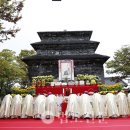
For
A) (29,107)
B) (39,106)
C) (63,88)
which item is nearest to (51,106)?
(39,106)

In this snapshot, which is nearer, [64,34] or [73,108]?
[73,108]

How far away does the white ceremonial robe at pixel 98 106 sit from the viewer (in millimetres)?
12844

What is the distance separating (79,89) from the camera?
21.0 metres

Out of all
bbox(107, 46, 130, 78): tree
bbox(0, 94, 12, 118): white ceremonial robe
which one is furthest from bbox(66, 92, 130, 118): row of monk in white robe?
bbox(107, 46, 130, 78): tree

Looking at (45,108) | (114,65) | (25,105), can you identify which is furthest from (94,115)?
(114,65)

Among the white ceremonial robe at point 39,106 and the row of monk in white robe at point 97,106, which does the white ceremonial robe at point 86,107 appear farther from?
the white ceremonial robe at point 39,106

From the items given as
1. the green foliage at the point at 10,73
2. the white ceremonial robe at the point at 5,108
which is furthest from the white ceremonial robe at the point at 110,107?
the green foliage at the point at 10,73

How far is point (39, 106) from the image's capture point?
1321cm

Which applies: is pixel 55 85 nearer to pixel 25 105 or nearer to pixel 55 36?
pixel 25 105

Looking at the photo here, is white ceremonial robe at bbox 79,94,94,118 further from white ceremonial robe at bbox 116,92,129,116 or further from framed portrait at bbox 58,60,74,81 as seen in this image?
framed portrait at bbox 58,60,74,81

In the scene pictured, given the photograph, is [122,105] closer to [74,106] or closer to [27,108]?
[74,106]

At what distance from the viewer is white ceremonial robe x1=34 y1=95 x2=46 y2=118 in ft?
43.0

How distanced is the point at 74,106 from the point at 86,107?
0.49m

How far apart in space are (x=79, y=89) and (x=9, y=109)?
8089mm
